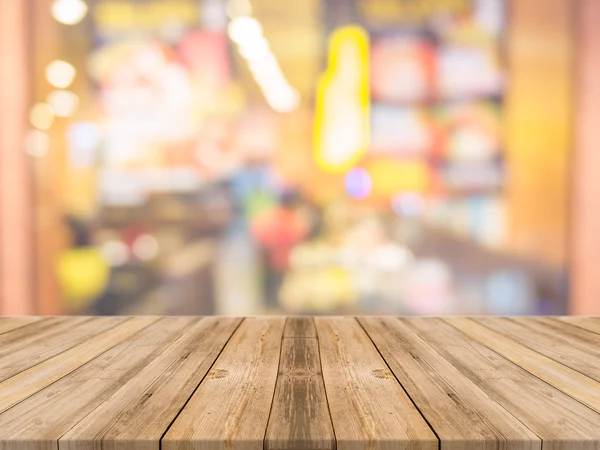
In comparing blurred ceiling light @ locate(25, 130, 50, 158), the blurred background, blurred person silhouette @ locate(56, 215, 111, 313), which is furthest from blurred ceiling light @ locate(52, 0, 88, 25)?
blurred person silhouette @ locate(56, 215, 111, 313)

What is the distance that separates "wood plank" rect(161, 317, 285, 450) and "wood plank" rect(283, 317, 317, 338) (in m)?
0.10

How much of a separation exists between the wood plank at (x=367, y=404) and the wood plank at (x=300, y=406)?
16mm

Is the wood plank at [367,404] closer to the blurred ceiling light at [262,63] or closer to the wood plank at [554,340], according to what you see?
the wood plank at [554,340]

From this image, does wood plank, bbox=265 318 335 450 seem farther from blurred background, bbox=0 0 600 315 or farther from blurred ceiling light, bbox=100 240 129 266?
blurred ceiling light, bbox=100 240 129 266

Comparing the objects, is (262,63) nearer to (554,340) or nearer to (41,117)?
(41,117)

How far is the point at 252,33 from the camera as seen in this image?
313 cm

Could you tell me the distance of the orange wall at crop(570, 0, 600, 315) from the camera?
310cm

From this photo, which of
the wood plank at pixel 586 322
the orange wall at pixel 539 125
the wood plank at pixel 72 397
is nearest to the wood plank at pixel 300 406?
the wood plank at pixel 72 397

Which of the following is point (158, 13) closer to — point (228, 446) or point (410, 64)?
point (410, 64)

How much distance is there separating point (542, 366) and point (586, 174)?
2.41 m

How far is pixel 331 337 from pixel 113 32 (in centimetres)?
257

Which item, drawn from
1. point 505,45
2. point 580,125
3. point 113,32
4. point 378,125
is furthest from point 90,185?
point 580,125

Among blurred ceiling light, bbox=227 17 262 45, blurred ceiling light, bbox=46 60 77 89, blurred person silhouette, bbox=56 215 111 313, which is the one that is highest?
blurred ceiling light, bbox=227 17 262 45

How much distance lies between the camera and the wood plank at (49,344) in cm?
111
